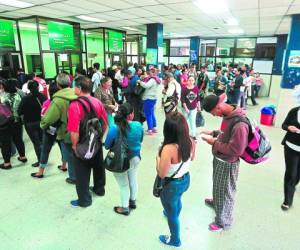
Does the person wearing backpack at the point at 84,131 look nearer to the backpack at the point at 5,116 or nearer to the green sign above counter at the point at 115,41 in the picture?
the backpack at the point at 5,116

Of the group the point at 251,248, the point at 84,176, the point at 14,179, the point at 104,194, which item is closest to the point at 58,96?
the point at 84,176

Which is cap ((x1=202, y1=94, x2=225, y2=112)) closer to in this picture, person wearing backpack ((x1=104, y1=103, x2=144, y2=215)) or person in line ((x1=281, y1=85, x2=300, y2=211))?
person wearing backpack ((x1=104, y1=103, x2=144, y2=215))

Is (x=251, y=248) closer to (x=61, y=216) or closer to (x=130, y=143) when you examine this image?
(x=130, y=143)

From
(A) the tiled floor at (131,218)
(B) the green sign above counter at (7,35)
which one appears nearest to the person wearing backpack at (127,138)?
(A) the tiled floor at (131,218)

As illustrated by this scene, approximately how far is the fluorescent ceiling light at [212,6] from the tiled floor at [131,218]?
3.57m

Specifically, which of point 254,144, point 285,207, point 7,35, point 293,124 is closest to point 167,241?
point 254,144

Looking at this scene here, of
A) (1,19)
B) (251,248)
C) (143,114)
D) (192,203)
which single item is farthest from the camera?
(1,19)

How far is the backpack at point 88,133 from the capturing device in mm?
2141

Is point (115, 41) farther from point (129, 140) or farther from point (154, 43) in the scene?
point (129, 140)

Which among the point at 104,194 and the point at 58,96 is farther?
the point at 104,194

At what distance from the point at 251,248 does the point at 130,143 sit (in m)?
1.45

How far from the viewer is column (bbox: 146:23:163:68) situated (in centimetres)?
774

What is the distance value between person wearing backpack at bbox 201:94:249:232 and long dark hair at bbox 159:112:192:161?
41 centimetres

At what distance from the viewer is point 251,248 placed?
6.46 feet
